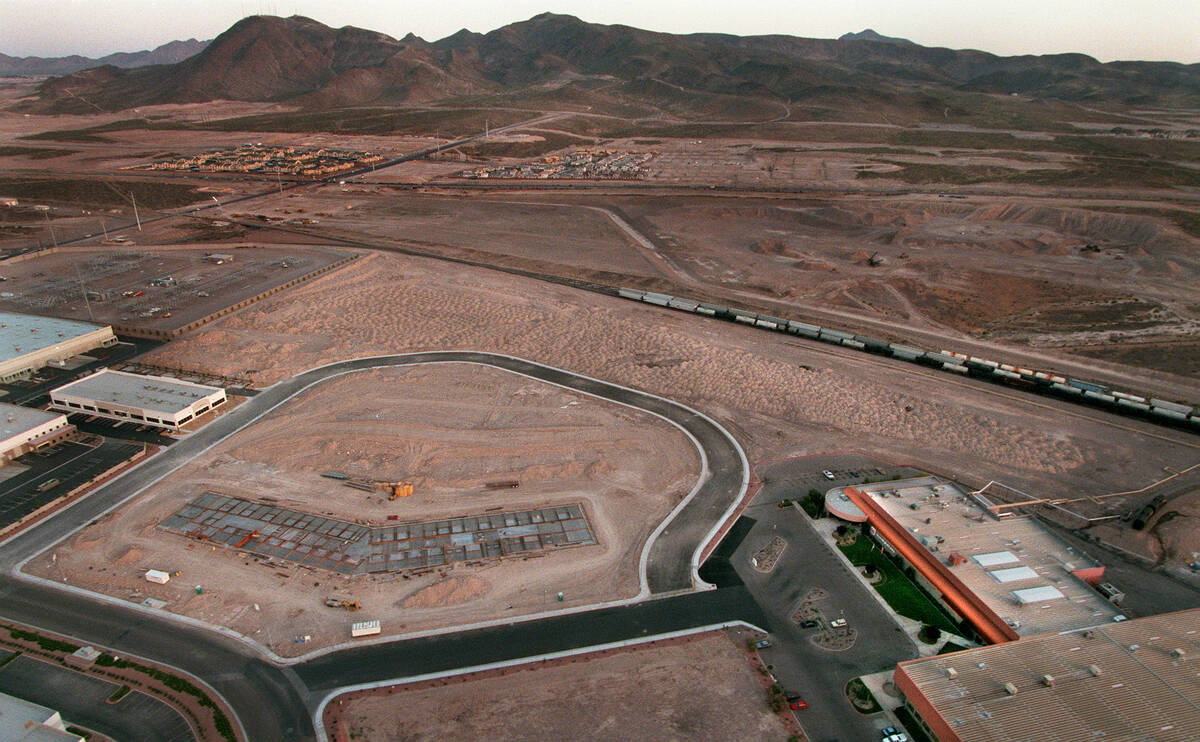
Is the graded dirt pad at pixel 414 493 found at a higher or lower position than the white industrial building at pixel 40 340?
lower

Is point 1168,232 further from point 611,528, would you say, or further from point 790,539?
point 611,528

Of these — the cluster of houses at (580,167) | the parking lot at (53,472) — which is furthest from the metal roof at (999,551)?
the cluster of houses at (580,167)

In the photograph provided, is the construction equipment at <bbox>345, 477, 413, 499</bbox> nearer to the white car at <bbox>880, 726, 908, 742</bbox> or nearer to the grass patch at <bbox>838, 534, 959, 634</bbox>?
the grass patch at <bbox>838, 534, 959, 634</bbox>

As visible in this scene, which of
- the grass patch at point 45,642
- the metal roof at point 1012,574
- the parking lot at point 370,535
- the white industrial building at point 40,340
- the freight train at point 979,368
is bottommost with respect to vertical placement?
the grass patch at point 45,642

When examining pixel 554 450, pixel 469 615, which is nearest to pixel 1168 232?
pixel 554 450

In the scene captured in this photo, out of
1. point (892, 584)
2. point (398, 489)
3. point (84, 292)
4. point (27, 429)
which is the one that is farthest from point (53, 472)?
point (892, 584)

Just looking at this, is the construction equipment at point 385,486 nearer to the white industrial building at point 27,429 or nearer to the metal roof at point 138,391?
the metal roof at point 138,391

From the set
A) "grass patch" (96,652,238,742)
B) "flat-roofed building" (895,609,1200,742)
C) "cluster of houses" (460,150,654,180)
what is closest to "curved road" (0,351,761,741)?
"grass patch" (96,652,238,742)

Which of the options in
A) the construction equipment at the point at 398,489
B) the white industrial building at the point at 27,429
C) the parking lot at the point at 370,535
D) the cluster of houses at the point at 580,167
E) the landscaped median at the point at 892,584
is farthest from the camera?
the cluster of houses at the point at 580,167
